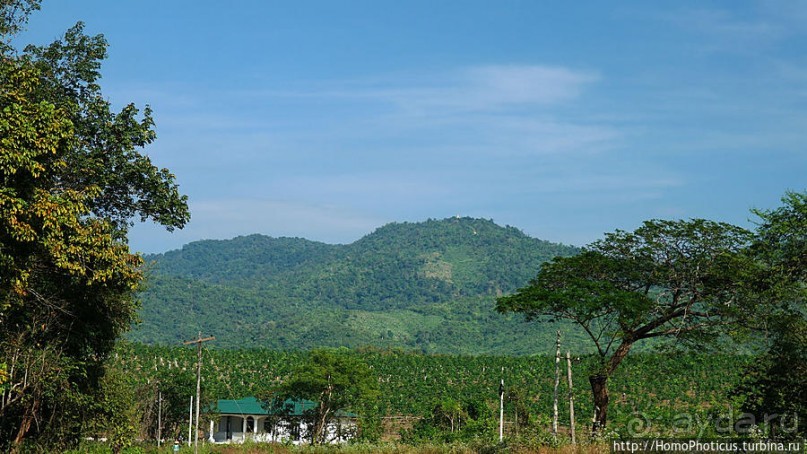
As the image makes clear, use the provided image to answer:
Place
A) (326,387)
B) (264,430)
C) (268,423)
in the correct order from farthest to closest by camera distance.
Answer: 1. (264,430)
2. (268,423)
3. (326,387)

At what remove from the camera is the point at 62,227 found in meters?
21.1

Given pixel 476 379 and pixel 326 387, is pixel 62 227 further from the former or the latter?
pixel 476 379

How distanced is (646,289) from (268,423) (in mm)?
35246

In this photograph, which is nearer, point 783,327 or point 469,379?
point 783,327

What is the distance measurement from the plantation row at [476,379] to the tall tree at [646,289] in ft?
107

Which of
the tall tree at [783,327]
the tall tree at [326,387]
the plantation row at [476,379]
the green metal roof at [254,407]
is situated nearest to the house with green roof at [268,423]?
the green metal roof at [254,407]

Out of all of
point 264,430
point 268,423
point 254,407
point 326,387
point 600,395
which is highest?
point 600,395

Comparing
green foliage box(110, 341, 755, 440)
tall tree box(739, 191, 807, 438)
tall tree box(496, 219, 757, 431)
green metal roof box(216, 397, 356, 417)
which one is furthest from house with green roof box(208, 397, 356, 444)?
tall tree box(739, 191, 807, 438)

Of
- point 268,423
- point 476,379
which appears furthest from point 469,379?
point 268,423

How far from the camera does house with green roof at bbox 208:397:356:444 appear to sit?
6025 centimetres

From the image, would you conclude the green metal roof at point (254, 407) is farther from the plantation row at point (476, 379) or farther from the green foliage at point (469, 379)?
the green foliage at point (469, 379)

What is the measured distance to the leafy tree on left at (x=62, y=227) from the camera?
64.3ft

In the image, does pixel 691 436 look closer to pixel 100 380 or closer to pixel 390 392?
pixel 100 380

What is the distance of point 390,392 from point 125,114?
6758 centimetres
